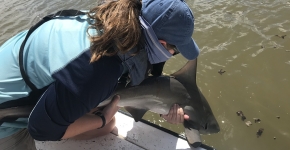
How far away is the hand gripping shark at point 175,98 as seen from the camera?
2135 mm

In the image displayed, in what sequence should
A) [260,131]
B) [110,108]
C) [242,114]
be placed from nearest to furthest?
1. [110,108]
2. [260,131]
3. [242,114]

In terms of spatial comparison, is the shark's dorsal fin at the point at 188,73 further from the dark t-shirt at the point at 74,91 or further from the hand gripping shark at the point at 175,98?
the dark t-shirt at the point at 74,91

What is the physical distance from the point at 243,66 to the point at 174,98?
1.98 m

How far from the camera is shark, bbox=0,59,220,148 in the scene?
213 centimetres

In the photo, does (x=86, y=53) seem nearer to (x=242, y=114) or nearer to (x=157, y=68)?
Result: (x=157, y=68)

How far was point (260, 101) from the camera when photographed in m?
3.34

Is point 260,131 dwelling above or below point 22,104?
below

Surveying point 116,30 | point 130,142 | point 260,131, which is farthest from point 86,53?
point 260,131

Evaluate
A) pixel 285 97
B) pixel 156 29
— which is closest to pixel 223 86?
pixel 285 97

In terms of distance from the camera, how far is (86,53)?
1305 mm

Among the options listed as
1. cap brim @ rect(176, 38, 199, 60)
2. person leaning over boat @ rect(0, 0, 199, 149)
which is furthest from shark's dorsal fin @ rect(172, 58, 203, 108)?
person leaning over boat @ rect(0, 0, 199, 149)

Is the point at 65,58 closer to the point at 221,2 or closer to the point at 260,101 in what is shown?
the point at 260,101

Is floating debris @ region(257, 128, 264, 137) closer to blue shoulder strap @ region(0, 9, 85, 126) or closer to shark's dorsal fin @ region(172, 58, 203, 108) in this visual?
shark's dorsal fin @ region(172, 58, 203, 108)

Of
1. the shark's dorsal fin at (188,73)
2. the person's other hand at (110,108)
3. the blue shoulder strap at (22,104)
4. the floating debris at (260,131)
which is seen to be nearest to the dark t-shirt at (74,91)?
the blue shoulder strap at (22,104)
